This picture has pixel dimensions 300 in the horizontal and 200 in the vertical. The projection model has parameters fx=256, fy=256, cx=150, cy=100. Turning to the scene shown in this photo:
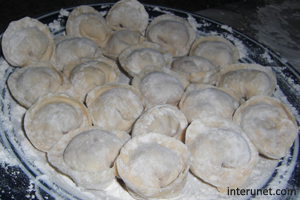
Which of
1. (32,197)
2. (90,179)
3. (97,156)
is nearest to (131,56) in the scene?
(97,156)

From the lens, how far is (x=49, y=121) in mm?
1331

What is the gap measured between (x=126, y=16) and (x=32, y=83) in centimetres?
102

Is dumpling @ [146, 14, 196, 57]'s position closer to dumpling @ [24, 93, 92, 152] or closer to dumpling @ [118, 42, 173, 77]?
dumpling @ [118, 42, 173, 77]

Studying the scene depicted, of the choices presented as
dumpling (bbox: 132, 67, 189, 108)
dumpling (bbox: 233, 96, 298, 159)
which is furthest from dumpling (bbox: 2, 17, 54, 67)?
dumpling (bbox: 233, 96, 298, 159)

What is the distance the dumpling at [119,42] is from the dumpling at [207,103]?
66 centimetres

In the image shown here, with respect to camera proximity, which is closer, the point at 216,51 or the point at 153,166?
the point at 153,166

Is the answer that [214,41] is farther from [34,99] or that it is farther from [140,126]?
[34,99]

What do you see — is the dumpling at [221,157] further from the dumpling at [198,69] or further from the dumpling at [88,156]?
the dumpling at [198,69]

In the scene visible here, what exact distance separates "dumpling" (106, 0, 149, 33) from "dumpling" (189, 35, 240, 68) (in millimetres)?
528

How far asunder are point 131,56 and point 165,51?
0.95ft

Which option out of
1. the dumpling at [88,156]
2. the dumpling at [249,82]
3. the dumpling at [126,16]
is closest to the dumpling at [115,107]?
the dumpling at [88,156]

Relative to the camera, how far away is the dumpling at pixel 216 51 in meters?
1.88

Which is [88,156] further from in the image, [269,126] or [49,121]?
[269,126]

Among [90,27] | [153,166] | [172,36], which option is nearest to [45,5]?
[90,27]
